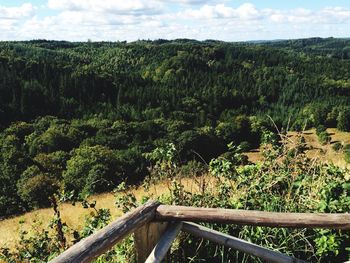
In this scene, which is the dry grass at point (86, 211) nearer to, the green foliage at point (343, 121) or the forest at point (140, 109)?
the forest at point (140, 109)

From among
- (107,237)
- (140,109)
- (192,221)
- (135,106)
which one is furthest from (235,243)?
(135,106)

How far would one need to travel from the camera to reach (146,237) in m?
2.87

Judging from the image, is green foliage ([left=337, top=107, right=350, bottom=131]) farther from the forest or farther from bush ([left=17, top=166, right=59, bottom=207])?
bush ([left=17, top=166, right=59, bottom=207])

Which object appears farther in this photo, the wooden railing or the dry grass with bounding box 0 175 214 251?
the dry grass with bounding box 0 175 214 251

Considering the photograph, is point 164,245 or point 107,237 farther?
point 164,245

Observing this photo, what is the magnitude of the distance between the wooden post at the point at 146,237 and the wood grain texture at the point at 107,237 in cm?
9

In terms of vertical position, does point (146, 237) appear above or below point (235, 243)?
above

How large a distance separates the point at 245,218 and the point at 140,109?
88.7m

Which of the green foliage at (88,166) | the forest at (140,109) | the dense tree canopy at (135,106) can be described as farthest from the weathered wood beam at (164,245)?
the green foliage at (88,166)

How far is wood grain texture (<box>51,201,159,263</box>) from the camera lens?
2.16 meters

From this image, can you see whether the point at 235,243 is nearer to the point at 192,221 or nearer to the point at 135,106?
the point at 192,221

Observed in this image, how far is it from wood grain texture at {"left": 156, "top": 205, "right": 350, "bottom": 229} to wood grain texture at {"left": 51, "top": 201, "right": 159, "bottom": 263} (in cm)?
13

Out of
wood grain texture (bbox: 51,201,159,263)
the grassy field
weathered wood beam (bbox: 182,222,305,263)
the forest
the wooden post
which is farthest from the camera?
the forest

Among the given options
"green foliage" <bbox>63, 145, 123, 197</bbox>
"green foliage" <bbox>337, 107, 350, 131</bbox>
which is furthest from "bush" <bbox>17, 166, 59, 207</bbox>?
"green foliage" <bbox>337, 107, 350, 131</bbox>
